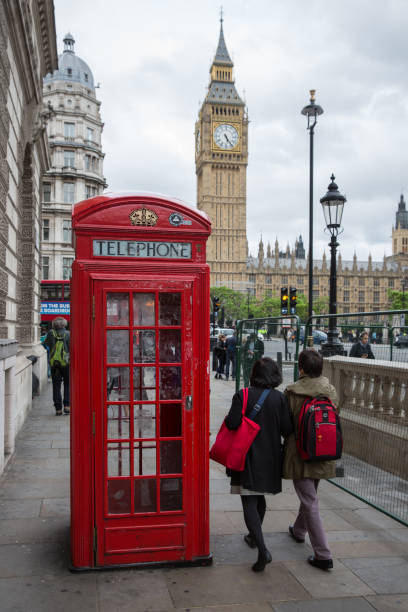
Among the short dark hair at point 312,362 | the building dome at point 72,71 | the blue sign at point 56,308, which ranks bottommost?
the short dark hair at point 312,362

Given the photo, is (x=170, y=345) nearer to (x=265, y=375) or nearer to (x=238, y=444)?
(x=265, y=375)

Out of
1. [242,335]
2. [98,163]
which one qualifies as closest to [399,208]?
[98,163]

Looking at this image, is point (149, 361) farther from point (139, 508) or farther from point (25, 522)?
point (25, 522)

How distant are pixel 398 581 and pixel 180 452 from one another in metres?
1.77

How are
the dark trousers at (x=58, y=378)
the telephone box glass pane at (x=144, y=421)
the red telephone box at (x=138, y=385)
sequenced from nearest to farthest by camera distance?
the red telephone box at (x=138, y=385), the telephone box glass pane at (x=144, y=421), the dark trousers at (x=58, y=378)

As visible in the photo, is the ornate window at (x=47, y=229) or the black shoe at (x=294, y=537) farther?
the ornate window at (x=47, y=229)

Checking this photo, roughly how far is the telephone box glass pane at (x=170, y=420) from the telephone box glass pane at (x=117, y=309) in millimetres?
694

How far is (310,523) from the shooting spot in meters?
4.40

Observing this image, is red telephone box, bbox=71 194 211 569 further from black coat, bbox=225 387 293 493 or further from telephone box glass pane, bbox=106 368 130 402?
black coat, bbox=225 387 293 493

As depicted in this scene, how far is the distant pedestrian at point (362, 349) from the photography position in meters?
7.27

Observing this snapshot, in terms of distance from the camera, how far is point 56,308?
90.6 feet

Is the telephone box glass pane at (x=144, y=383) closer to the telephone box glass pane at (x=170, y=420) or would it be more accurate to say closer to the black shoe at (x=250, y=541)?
the telephone box glass pane at (x=170, y=420)

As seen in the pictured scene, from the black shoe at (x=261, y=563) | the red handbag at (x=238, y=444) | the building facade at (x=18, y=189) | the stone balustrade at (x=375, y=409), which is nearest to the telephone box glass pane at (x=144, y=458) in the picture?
the red handbag at (x=238, y=444)

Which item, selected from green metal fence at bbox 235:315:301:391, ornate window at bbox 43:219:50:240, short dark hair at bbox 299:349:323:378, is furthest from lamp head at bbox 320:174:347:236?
ornate window at bbox 43:219:50:240
